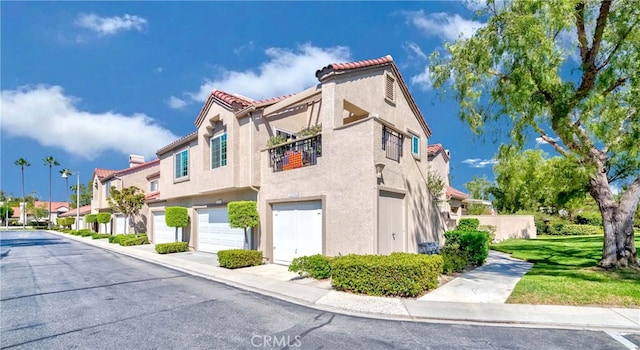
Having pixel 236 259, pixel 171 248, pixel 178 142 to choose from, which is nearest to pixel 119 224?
pixel 178 142

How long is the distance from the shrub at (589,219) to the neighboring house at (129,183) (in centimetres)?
4025

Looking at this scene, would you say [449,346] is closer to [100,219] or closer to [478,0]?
[478,0]

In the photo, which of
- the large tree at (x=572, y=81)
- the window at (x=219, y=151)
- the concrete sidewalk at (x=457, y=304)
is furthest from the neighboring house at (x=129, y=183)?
the large tree at (x=572, y=81)

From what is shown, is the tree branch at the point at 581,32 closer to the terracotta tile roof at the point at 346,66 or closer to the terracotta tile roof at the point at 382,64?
the terracotta tile roof at the point at 382,64

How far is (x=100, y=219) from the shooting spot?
32844 mm

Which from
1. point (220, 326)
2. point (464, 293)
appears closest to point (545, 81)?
point (464, 293)

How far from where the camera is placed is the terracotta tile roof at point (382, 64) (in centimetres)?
1195

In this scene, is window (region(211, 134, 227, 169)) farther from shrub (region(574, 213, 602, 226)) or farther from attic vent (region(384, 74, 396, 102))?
shrub (region(574, 213, 602, 226))

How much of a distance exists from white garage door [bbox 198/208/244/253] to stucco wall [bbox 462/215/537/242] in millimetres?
18785

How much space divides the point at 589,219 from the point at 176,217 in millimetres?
37600

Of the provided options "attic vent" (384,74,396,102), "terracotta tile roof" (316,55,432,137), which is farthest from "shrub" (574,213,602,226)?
"attic vent" (384,74,396,102)

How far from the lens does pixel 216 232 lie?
17406mm

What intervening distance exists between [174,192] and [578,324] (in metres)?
19.8

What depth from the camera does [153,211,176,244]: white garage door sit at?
2183 cm
